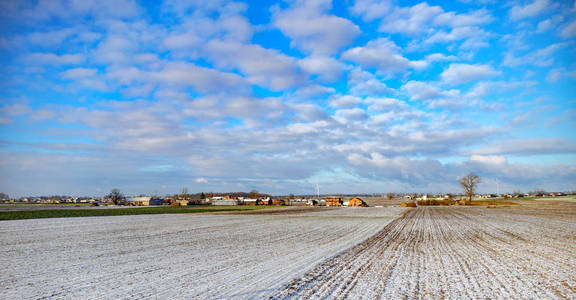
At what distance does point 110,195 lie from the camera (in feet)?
611

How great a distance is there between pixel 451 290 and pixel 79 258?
16156 millimetres

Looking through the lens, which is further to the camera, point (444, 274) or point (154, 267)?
point (154, 267)

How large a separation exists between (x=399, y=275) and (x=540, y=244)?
14.6 meters

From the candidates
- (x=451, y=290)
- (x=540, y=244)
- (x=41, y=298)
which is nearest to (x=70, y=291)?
(x=41, y=298)

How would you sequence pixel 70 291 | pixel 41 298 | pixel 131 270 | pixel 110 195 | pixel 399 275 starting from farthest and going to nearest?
1. pixel 110 195
2. pixel 131 270
3. pixel 399 275
4. pixel 70 291
5. pixel 41 298

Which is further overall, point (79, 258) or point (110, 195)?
point (110, 195)

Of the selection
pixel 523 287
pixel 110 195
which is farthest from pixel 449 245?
pixel 110 195

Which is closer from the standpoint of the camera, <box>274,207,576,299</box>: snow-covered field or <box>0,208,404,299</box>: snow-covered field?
<box>274,207,576,299</box>: snow-covered field

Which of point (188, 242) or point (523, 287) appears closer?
point (523, 287)

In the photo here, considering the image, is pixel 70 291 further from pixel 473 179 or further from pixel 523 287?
pixel 473 179

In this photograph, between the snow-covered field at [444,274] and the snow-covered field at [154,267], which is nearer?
the snow-covered field at [444,274]

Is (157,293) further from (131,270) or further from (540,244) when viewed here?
(540,244)

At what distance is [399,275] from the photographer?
468 inches

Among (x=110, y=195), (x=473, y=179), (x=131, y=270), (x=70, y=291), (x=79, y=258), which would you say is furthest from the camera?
(x=110, y=195)
